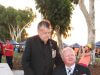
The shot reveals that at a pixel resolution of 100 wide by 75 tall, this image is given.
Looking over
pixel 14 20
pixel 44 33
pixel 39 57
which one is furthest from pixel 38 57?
pixel 14 20

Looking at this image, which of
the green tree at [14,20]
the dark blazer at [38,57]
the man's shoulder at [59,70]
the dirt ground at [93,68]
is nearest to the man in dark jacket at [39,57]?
the dark blazer at [38,57]

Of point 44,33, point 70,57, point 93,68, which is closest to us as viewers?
point 70,57

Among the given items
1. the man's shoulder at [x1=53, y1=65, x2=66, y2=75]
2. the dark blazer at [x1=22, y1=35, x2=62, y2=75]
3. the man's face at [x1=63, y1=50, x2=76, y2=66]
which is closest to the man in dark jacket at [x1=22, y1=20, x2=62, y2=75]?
the dark blazer at [x1=22, y1=35, x2=62, y2=75]

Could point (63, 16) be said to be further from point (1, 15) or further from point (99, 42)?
point (1, 15)

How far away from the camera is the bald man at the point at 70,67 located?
418 cm

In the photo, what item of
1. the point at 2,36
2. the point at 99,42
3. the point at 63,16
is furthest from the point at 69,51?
the point at 2,36

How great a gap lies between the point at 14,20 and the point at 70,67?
2985 inches

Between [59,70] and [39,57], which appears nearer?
[59,70]

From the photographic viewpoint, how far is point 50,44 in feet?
15.2

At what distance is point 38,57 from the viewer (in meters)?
4.55

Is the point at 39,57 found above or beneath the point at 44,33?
beneath

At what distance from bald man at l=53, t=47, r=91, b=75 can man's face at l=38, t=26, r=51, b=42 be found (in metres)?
0.33

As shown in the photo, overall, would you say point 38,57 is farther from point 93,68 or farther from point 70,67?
point 93,68

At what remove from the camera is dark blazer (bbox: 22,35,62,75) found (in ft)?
14.9
